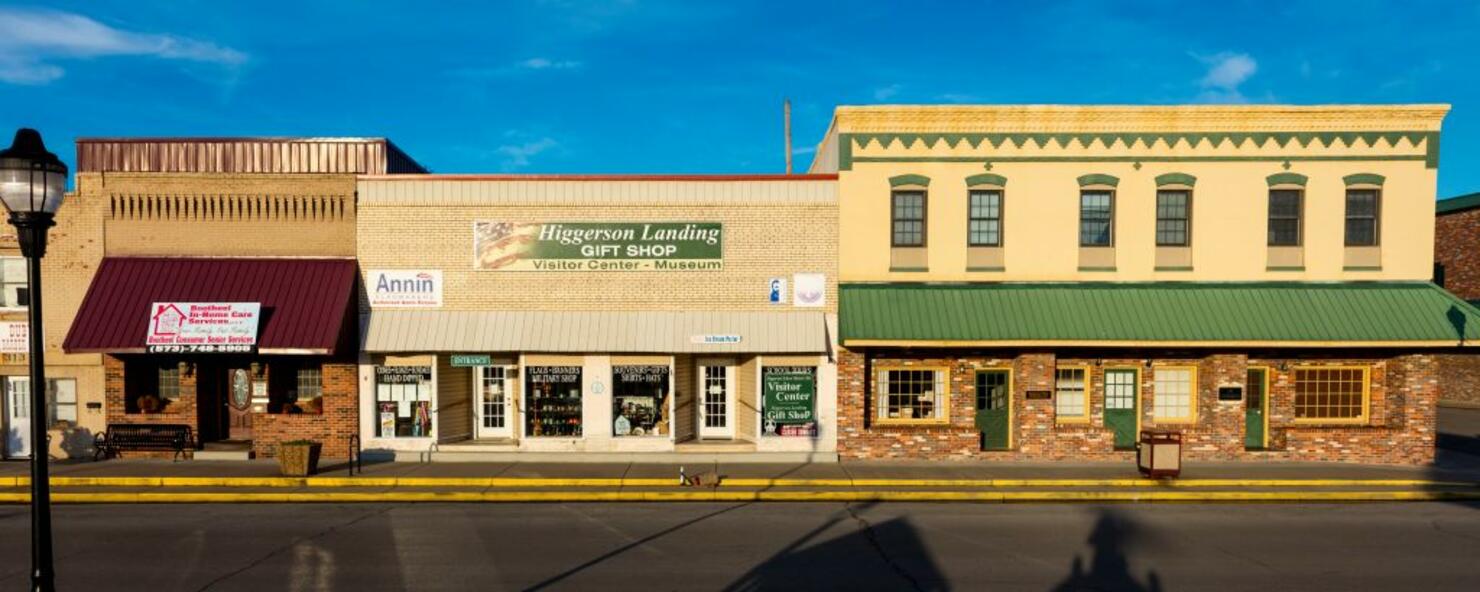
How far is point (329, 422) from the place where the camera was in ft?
58.5

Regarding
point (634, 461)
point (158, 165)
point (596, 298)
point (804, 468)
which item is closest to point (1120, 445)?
point (804, 468)

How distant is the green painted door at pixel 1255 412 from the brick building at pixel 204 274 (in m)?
21.6

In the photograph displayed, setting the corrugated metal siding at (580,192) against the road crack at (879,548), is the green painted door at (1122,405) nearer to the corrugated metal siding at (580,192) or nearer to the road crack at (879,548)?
the road crack at (879,548)

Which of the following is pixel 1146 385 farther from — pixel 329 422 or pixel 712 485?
pixel 329 422

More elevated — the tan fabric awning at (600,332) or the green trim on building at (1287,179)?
the green trim on building at (1287,179)

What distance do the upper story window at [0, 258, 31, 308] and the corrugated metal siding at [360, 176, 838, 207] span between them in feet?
27.0

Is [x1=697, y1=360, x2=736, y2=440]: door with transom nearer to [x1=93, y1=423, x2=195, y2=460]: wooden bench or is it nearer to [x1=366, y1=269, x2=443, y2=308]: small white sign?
[x1=366, y1=269, x2=443, y2=308]: small white sign

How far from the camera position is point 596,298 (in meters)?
→ 18.2

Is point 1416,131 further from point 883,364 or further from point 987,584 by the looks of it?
point 987,584

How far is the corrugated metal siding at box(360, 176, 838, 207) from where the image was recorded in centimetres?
1798

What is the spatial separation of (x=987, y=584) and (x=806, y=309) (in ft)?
28.7

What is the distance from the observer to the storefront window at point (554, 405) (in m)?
18.4

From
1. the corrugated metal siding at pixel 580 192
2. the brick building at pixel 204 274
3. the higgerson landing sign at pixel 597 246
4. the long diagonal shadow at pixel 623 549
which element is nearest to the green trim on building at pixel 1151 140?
the corrugated metal siding at pixel 580 192

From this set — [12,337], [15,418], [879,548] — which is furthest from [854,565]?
[15,418]
